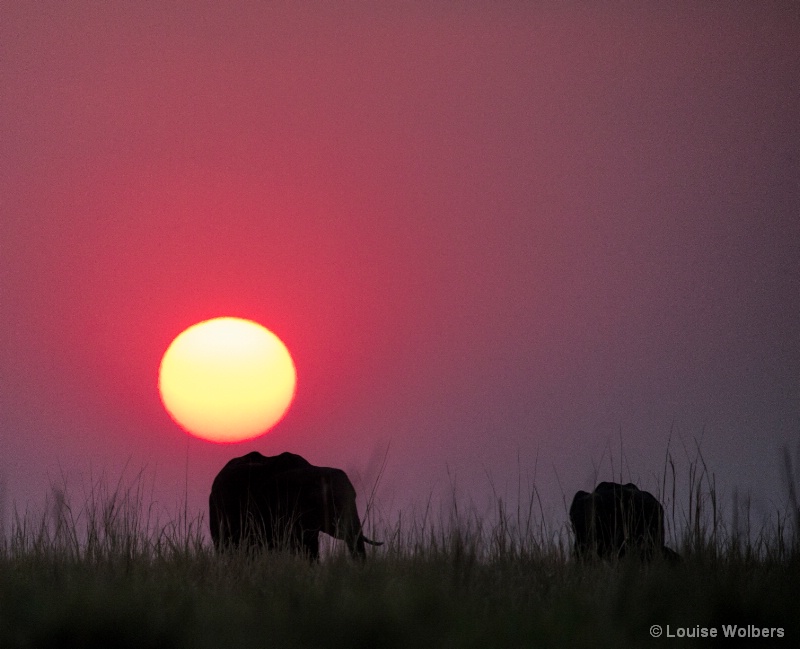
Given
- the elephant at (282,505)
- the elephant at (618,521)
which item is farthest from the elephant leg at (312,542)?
the elephant at (618,521)

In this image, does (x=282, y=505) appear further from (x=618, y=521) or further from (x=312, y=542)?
(x=618, y=521)

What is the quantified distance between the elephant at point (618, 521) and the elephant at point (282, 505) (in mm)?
1526

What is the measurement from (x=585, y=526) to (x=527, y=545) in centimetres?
58

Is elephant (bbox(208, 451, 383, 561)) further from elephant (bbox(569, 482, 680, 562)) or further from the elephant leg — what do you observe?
elephant (bbox(569, 482, 680, 562))

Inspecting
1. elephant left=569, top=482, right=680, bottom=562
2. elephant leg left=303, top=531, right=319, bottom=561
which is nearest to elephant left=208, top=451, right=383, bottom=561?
elephant leg left=303, top=531, right=319, bottom=561

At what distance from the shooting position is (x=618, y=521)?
24.8ft

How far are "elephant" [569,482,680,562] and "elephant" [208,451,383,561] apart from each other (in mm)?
1526

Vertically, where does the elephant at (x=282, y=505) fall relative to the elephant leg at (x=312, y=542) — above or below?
above

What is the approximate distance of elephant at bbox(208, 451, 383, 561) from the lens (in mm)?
7121

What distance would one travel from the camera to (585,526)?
754 centimetres

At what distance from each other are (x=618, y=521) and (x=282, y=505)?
2.32 m

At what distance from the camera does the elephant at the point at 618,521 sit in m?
7.14

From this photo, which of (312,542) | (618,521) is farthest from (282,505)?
(618,521)

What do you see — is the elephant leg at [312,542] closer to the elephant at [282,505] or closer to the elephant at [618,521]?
the elephant at [282,505]
